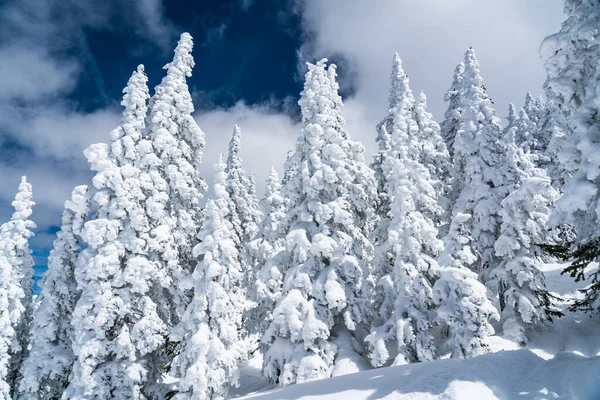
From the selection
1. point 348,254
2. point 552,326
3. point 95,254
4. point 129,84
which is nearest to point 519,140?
point 552,326

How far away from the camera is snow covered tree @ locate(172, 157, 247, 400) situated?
16031mm

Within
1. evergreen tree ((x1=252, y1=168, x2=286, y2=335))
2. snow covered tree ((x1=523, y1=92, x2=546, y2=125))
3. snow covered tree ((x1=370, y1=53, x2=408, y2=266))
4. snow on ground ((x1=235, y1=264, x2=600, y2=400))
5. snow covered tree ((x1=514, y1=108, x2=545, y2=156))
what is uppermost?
snow covered tree ((x1=523, y1=92, x2=546, y2=125))

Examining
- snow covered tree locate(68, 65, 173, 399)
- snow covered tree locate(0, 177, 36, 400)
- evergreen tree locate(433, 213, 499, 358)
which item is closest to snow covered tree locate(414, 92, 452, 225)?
evergreen tree locate(433, 213, 499, 358)

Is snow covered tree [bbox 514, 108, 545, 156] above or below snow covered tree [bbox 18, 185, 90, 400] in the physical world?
above

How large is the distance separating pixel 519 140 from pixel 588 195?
42465 mm

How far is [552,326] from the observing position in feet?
64.2

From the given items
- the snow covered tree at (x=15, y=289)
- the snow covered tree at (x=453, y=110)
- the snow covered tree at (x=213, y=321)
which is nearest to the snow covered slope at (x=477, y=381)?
the snow covered tree at (x=213, y=321)

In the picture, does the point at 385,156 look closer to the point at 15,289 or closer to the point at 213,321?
the point at 213,321

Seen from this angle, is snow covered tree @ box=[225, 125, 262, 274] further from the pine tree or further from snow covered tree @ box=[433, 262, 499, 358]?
snow covered tree @ box=[433, 262, 499, 358]

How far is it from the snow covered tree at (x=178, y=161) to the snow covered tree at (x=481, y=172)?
15.1m

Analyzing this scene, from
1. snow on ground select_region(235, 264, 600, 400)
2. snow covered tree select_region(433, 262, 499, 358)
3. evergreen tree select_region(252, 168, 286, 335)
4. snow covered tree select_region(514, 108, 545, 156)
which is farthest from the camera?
snow covered tree select_region(514, 108, 545, 156)

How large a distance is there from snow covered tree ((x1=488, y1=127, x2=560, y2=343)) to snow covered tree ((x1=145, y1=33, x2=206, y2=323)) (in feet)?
52.3

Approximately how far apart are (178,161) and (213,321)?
367 inches

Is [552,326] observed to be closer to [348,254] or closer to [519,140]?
[348,254]
